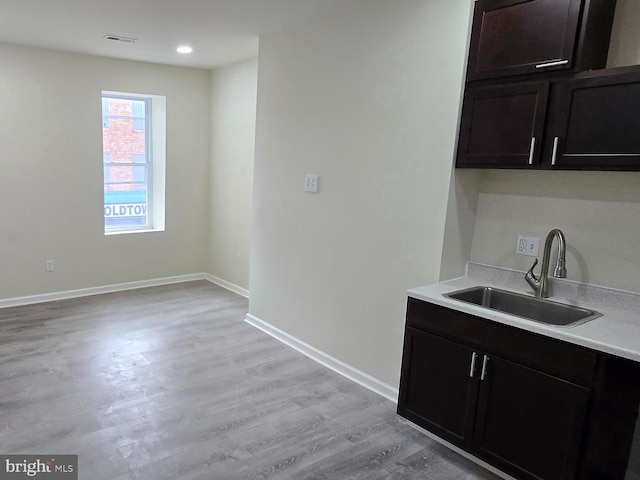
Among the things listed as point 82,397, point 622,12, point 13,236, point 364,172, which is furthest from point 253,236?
point 622,12

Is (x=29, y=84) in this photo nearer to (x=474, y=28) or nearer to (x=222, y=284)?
(x=222, y=284)

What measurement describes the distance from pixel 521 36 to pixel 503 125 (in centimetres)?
43

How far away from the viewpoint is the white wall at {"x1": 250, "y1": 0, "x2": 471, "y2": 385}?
2652 mm

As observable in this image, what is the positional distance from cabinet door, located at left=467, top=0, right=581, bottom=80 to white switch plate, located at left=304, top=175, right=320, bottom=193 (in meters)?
1.36

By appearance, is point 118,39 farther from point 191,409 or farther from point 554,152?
point 554,152

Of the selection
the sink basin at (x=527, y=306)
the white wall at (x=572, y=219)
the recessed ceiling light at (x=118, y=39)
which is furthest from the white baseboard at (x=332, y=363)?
the recessed ceiling light at (x=118, y=39)

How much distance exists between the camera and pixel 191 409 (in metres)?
2.77

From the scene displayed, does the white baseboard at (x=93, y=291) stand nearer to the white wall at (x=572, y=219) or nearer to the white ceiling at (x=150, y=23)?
the white ceiling at (x=150, y=23)

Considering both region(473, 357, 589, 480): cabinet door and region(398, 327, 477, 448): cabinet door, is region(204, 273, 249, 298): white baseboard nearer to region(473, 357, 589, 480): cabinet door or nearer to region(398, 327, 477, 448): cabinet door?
region(398, 327, 477, 448): cabinet door

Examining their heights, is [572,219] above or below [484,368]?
above

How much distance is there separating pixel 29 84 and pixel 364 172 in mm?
3485

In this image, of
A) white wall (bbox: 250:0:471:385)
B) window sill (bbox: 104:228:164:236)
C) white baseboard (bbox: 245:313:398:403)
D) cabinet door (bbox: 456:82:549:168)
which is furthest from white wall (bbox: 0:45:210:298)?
cabinet door (bbox: 456:82:549:168)

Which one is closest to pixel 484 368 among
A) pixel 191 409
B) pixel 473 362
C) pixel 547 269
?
pixel 473 362

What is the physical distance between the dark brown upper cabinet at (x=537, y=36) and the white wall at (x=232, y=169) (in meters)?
2.78
